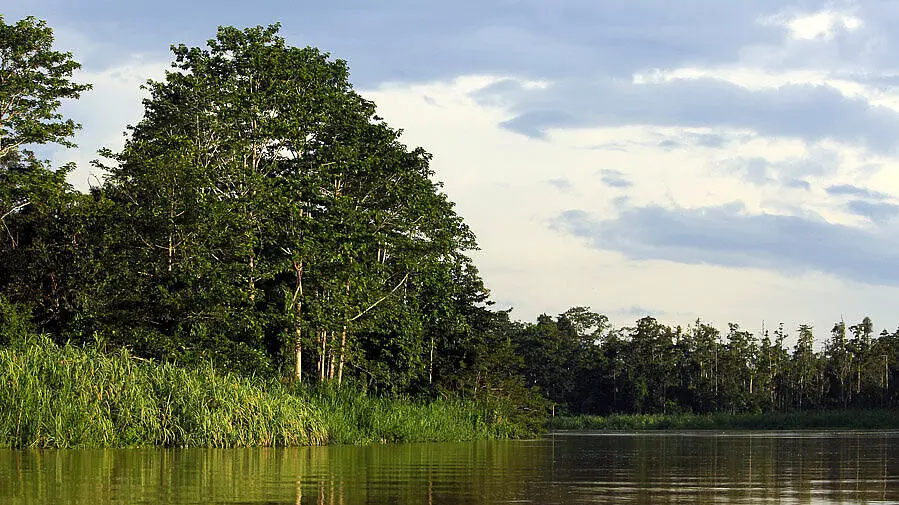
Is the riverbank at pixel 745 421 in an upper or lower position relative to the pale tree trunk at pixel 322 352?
lower

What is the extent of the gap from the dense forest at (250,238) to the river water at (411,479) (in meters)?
14.5

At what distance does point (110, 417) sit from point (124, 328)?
12838mm

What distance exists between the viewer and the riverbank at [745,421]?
279 feet

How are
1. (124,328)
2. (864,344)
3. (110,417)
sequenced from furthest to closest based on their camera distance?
(864,344)
(124,328)
(110,417)

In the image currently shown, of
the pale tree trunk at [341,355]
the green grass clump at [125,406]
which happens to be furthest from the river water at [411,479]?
the pale tree trunk at [341,355]

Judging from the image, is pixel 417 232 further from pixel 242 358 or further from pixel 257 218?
pixel 242 358

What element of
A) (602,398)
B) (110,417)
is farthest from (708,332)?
(110,417)

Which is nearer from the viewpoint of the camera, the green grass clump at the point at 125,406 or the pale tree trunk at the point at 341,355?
the green grass clump at the point at 125,406

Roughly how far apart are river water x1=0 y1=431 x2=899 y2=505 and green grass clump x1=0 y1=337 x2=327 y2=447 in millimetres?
1462

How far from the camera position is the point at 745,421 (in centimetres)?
8738

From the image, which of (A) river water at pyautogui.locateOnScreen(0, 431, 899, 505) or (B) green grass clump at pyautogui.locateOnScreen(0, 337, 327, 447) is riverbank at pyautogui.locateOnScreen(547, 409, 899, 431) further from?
(A) river water at pyautogui.locateOnScreen(0, 431, 899, 505)

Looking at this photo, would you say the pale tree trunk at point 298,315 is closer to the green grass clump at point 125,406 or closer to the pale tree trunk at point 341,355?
the pale tree trunk at point 341,355

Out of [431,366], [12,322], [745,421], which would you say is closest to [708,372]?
[745,421]

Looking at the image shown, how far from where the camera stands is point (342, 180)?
5225 cm
